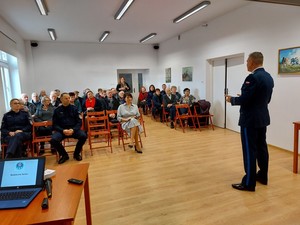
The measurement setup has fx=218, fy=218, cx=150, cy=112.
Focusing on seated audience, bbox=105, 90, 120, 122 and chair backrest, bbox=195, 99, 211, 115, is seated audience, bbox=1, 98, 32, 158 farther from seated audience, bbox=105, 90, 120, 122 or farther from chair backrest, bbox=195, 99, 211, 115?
chair backrest, bbox=195, 99, 211, 115

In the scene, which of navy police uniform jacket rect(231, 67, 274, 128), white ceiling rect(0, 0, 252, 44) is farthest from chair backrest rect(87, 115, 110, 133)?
navy police uniform jacket rect(231, 67, 274, 128)

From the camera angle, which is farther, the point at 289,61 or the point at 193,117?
the point at 193,117

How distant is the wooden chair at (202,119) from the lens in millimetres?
6207

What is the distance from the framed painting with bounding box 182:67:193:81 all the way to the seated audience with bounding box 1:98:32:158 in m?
5.17

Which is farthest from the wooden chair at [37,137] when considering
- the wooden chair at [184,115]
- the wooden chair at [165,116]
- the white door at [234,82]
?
the white door at [234,82]

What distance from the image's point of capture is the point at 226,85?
19.6 ft

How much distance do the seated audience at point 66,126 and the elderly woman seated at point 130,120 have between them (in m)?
0.83

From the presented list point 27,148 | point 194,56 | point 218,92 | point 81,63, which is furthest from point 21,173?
point 81,63

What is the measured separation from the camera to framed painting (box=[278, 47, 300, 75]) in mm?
3883

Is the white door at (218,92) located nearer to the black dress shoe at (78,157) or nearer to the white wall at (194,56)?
the white wall at (194,56)

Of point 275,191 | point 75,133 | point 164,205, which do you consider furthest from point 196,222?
point 75,133

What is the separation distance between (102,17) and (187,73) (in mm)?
3439

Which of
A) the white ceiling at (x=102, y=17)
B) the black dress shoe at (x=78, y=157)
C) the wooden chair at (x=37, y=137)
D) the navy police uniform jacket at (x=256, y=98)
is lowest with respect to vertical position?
the black dress shoe at (x=78, y=157)

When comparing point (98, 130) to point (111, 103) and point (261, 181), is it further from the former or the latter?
point (261, 181)
